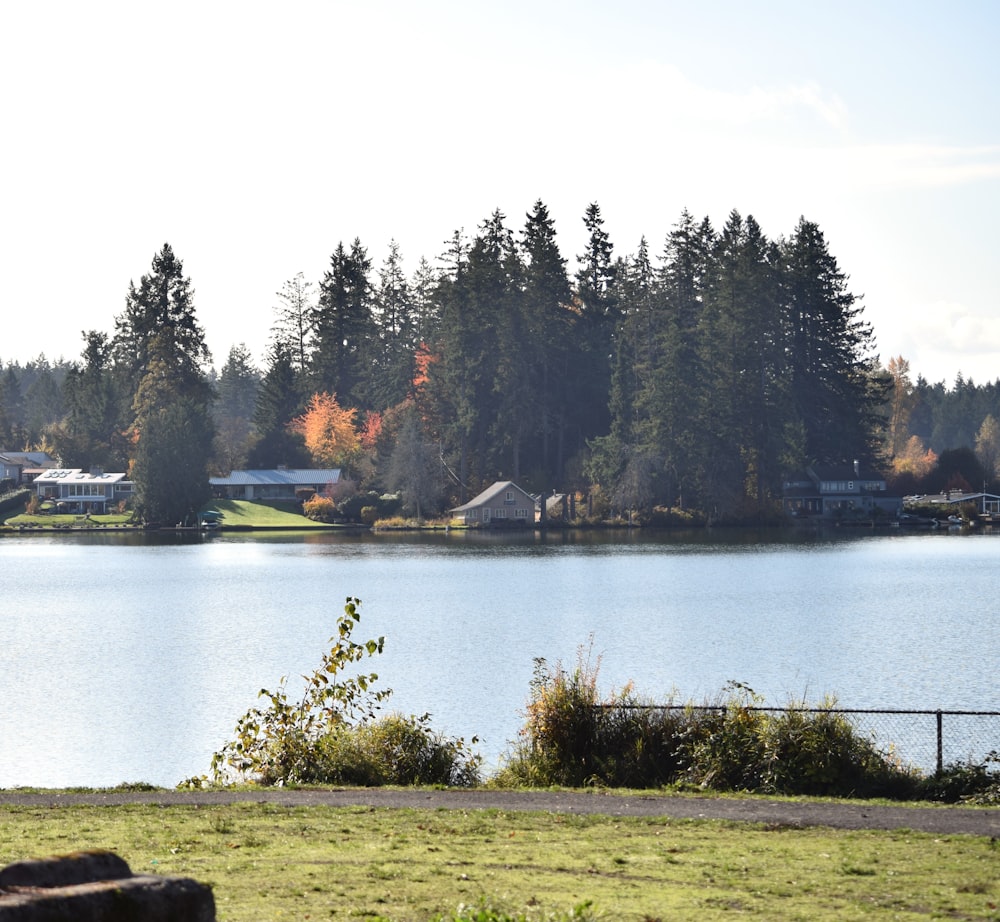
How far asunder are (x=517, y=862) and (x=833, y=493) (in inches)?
4611

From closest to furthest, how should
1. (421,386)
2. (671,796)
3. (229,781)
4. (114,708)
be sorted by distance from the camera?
(671,796) < (229,781) < (114,708) < (421,386)

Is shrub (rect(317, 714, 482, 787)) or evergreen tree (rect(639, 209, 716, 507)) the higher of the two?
evergreen tree (rect(639, 209, 716, 507))

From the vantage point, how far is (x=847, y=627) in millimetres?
51062

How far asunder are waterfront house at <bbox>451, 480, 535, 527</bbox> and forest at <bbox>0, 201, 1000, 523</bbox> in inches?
115

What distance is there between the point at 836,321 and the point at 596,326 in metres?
20.9

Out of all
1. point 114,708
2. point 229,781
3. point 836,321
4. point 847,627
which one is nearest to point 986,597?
point 847,627

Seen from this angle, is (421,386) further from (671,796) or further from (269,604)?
(671,796)

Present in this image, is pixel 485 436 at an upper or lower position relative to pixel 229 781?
upper

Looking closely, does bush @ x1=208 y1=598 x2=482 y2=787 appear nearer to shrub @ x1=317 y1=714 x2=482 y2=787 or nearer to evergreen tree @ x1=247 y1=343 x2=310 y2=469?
shrub @ x1=317 y1=714 x2=482 y2=787

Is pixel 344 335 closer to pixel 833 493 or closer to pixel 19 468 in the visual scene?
pixel 19 468

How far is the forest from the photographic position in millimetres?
118625

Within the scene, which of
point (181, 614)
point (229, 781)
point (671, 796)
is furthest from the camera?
point (181, 614)

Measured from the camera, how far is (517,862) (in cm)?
1292

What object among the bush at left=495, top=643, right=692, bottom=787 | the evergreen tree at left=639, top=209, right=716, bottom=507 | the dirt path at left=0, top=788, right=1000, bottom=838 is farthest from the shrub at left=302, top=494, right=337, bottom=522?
the dirt path at left=0, top=788, right=1000, bottom=838
